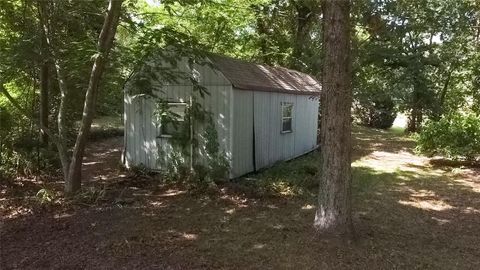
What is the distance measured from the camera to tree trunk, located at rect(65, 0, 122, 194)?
806 cm

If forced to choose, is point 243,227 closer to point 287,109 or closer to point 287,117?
point 287,117

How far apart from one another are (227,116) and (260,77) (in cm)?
257

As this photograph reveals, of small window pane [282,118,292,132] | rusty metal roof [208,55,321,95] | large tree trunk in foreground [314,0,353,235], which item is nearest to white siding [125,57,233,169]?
rusty metal roof [208,55,321,95]

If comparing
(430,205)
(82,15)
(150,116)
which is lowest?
(430,205)

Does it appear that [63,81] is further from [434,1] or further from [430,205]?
[434,1]

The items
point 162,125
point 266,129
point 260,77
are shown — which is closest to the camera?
point 162,125

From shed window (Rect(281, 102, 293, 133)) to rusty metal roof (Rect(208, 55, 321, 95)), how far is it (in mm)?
458

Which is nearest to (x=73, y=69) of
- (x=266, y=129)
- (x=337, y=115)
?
(x=266, y=129)

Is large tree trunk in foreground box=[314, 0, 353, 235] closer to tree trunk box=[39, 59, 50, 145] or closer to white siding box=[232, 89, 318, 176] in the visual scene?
white siding box=[232, 89, 318, 176]

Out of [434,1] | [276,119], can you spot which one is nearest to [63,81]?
[276,119]

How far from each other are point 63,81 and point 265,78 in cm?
585

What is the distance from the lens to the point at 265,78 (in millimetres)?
12523

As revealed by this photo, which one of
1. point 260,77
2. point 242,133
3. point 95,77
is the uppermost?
point 260,77

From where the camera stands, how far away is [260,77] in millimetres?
12219
